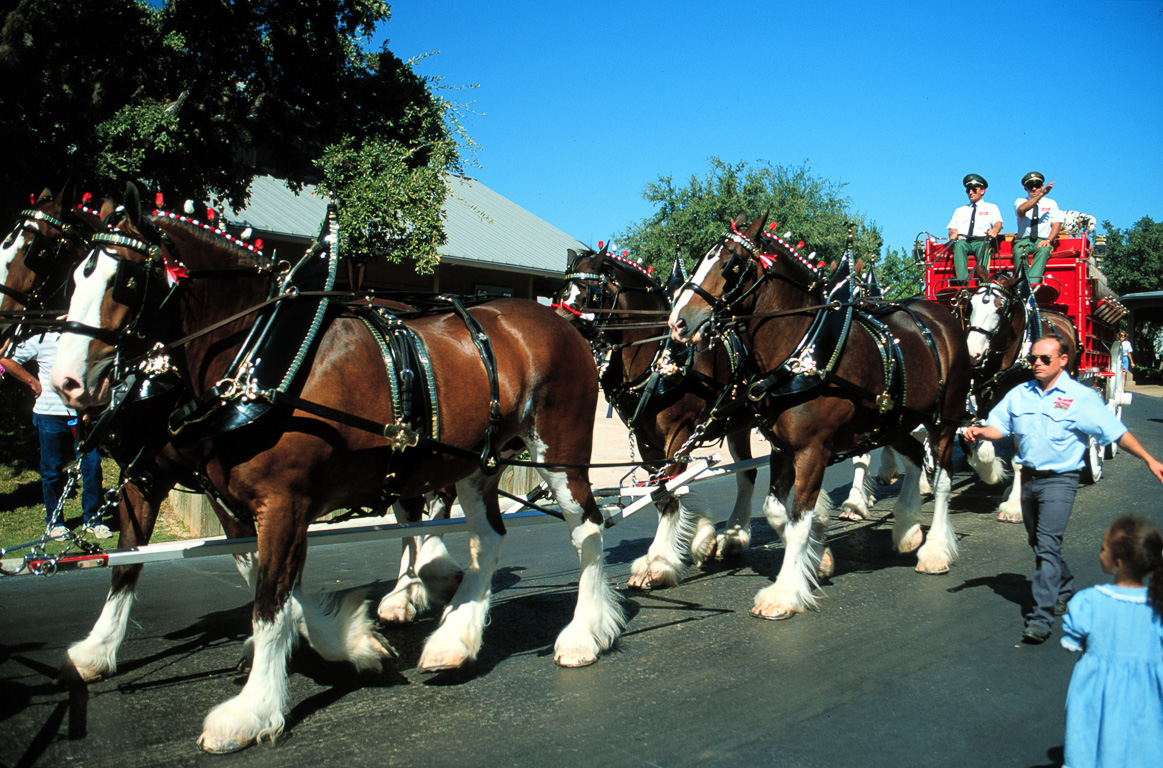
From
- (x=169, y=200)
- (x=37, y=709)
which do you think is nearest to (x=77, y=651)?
(x=37, y=709)

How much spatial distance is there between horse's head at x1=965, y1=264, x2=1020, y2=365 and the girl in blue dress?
4.74 meters

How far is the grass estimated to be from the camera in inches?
297

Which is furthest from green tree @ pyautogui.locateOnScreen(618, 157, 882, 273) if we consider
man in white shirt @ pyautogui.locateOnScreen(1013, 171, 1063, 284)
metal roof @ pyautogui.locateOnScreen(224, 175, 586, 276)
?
man in white shirt @ pyautogui.locateOnScreen(1013, 171, 1063, 284)

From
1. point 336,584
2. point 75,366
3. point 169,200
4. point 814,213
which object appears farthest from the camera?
point 814,213

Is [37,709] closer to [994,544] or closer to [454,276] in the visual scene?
[994,544]

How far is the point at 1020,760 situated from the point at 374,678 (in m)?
2.96

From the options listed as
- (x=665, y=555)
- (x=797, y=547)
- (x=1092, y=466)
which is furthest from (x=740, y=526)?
(x=1092, y=466)

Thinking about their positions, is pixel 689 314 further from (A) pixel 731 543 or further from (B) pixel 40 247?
(B) pixel 40 247

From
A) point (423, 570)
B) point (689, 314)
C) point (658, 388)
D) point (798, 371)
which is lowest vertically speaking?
point (423, 570)

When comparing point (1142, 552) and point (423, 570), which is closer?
point (1142, 552)

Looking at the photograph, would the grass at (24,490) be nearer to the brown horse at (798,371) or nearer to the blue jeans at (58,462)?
the blue jeans at (58,462)

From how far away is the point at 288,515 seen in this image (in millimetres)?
3572

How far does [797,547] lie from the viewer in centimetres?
538

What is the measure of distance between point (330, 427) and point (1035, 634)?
3968 millimetres
